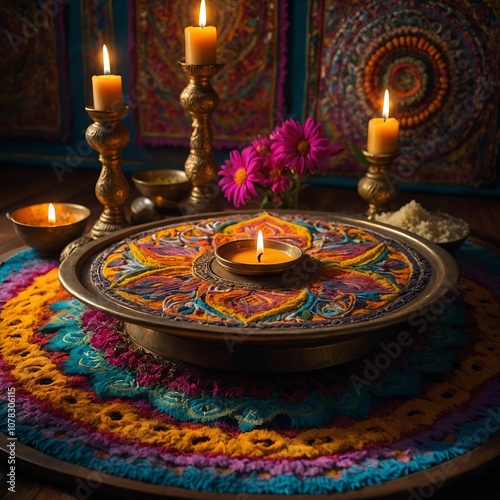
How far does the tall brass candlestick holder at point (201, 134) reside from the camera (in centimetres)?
190

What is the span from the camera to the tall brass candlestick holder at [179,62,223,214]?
6.25ft

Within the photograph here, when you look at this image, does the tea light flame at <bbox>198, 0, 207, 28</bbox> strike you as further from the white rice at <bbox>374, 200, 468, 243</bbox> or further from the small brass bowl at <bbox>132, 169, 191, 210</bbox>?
the white rice at <bbox>374, 200, 468, 243</bbox>

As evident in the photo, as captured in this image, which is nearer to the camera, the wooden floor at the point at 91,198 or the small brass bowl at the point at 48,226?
the small brass bowl at the point at 48,226

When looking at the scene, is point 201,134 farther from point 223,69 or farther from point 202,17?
point 223,69

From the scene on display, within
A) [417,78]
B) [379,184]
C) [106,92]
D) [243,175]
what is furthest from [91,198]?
[417,78]

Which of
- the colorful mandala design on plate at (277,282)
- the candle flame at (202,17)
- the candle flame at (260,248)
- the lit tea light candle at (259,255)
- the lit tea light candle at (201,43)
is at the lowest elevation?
the colorful mandala design on plate at (277,282)

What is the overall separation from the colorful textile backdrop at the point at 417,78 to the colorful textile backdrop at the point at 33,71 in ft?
3.26

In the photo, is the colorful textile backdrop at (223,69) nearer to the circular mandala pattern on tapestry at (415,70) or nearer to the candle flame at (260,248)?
the circular mandala pattern on tapestry at (415,70)

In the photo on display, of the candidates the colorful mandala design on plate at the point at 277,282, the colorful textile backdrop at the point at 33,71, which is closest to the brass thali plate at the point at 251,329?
the colorful mandala design on plate at the point at 277,282

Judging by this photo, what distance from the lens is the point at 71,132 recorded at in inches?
116

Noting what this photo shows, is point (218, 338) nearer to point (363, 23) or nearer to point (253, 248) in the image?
point (253, 248)

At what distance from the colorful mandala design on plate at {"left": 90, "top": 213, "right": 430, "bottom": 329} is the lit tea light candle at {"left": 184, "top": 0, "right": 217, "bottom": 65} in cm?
48

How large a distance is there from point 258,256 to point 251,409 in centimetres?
28

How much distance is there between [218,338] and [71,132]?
2.04m
